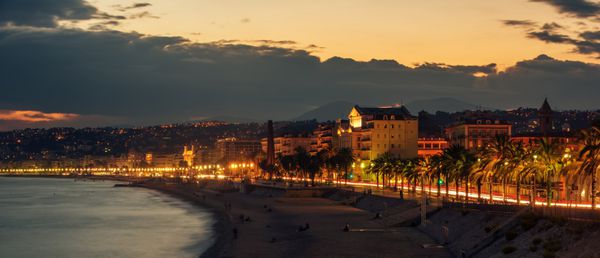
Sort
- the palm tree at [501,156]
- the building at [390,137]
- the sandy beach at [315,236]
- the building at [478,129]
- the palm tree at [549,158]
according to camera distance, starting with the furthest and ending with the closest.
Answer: the building at [390,137]
the building at [478,129]
the palm tree at [501,156]
the palm tree at [549,158]
the sandy beach at [315,236]

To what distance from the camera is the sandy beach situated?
63.7m

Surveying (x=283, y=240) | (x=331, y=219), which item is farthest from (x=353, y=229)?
(x=331, y=219)

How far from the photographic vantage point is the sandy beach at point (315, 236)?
63.7 meters

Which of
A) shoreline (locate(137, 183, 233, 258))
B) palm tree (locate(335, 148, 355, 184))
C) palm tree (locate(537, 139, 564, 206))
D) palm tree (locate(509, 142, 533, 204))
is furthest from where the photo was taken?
palm tree (locate(335, 148, 355, 184))

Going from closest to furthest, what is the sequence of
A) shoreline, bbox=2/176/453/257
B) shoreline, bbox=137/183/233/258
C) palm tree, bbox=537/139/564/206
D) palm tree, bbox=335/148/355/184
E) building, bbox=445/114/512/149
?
shoreline, bbox=2/176/453/257, palm tree, bbox=537/139/564/206, shoreline, bbox=137/183/233/258, palm tree, bbox=335/148/355/184, building, bbox=445/114/512/149

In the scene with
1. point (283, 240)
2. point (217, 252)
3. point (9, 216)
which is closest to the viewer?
point (217, 252)

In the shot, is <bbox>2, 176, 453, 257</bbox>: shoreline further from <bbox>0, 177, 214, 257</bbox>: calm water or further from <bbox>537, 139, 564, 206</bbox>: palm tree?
<bbox>537, 139, 564, 206</bbox>: palm tree

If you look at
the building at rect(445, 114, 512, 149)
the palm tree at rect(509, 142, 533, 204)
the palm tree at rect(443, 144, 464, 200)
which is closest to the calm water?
the palm tree at rect(443, 144, 464, 200)

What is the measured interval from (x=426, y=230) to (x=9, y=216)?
297 ft

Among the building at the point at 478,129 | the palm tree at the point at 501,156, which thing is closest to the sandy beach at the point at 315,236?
the palm tree at the point at 501,156

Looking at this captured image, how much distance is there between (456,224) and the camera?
6419cm

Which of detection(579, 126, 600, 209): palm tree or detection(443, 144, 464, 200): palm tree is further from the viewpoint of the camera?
detection(443, 144, 464, 200): palm tree

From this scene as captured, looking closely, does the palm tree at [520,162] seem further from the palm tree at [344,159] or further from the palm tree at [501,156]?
the palm tree at [344,159]

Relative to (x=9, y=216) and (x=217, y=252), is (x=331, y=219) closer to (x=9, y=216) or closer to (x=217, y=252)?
(x=217, y=252)
